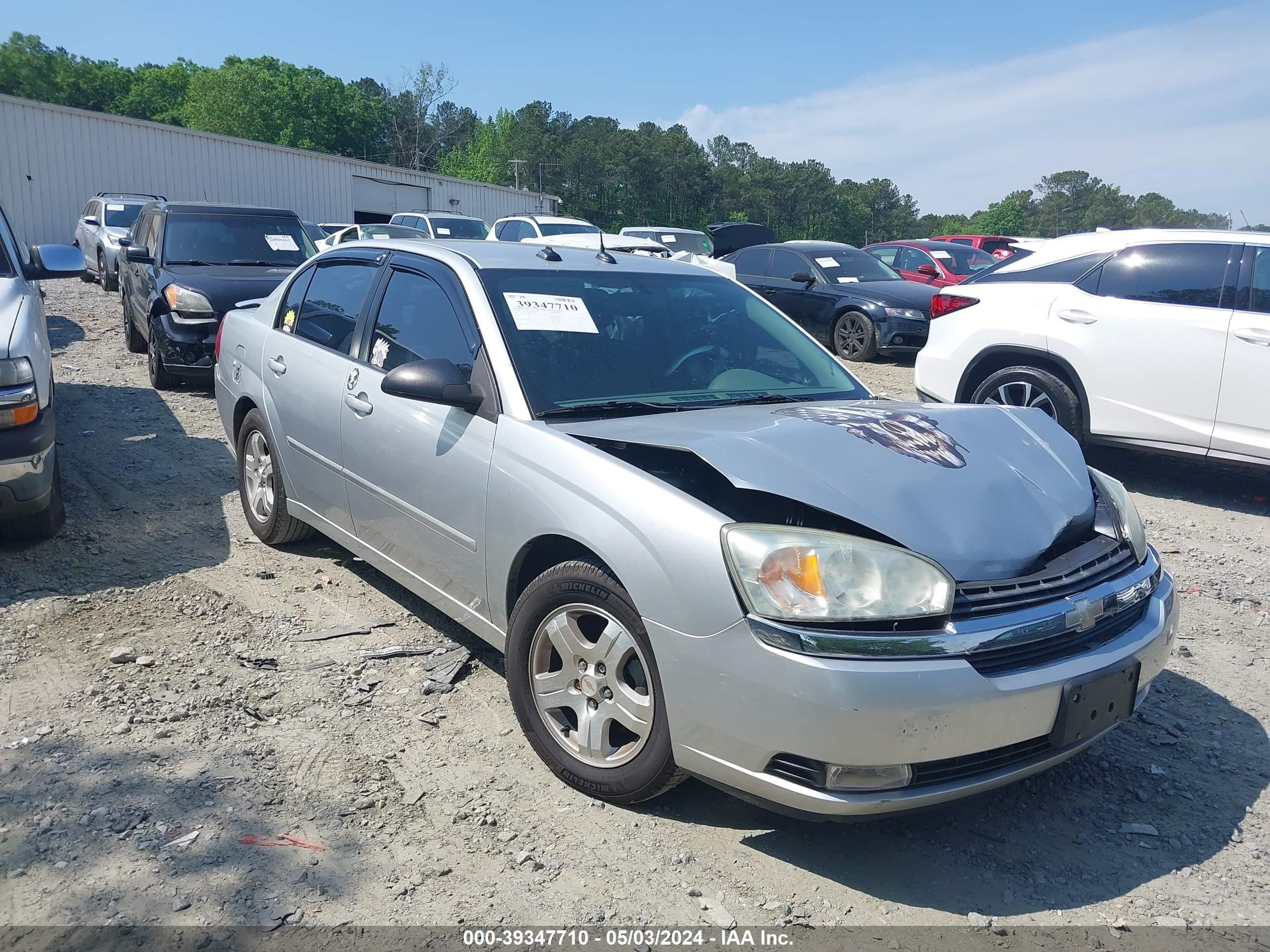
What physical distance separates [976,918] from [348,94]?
94560 millimetres

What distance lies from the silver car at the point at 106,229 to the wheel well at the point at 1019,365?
14.6 m

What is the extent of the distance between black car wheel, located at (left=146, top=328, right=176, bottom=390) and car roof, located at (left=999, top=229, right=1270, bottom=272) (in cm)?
753

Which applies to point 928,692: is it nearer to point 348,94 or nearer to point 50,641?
point 50,641

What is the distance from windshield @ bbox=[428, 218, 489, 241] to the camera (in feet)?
64.6

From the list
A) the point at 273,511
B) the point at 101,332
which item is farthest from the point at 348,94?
the point at 273,511

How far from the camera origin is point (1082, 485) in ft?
10.3

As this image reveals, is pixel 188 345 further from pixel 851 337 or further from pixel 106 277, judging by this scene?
pixel 106 277

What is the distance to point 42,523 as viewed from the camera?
5.01m

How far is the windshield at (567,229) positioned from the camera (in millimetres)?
18766

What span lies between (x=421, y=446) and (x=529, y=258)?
0.98m

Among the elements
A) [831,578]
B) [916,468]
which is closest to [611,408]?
[916,468]

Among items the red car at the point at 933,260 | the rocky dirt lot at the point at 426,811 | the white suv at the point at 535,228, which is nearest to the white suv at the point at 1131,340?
the rocky dirt lot at the point at 426,811

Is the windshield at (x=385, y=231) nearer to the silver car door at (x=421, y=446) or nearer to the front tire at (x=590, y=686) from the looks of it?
the silver car door at (x=421, y=446)

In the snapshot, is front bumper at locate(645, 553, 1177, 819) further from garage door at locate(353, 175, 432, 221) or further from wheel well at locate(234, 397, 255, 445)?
garage door at locate(353, 175, 432, 221)
